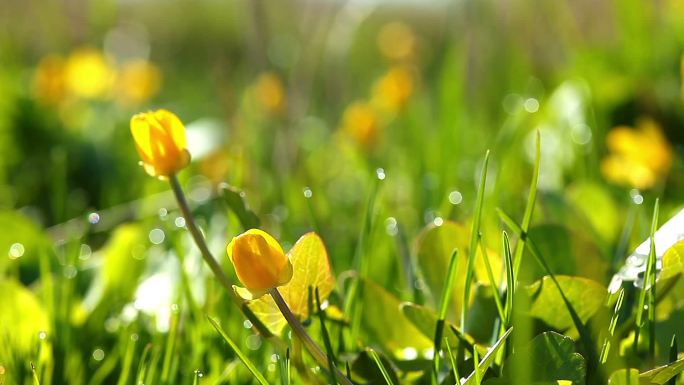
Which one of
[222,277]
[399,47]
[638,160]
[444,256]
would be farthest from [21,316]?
[399,47]

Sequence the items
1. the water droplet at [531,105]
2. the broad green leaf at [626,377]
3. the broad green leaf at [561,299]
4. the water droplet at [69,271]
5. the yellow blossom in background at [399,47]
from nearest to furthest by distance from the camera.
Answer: the broad green leaf at [626,377]
the broad green leaf at [561,299]
the water droplet at [69,271]
the water droplet at [531,105]
the yellow blossom in background at [399,47]

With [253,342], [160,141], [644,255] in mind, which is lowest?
[253,342]

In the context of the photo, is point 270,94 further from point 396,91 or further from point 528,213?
point 528,213

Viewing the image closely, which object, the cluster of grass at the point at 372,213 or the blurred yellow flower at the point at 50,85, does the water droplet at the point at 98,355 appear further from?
the blurred yellow flower at the point at 50,85

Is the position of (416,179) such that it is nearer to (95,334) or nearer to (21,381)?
(95,334)

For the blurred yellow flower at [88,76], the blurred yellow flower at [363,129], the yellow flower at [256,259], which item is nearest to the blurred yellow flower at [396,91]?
the blurred yellow flower at [363,129]

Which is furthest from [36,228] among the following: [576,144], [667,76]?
[667,76]
